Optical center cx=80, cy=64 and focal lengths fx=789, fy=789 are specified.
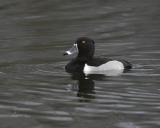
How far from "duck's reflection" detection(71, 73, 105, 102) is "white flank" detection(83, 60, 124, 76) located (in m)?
0.18

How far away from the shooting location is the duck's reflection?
1076cm

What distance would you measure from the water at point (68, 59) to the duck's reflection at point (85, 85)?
1cm

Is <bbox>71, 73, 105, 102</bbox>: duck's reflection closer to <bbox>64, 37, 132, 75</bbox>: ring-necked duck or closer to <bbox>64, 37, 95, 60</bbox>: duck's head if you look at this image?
<bbox>64, 37, 132, 75</bbox>: ring-necked duck

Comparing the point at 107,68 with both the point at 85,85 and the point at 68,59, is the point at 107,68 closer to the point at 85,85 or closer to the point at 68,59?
the point at 85,85

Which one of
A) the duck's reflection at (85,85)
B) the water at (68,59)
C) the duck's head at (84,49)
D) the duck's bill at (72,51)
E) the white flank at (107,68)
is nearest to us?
the water at (68,59)

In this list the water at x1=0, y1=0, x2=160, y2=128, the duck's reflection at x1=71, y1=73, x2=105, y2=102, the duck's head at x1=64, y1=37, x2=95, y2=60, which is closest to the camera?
the water at x1=0, y1=0, x2=160, y2=128

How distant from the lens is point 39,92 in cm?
1087

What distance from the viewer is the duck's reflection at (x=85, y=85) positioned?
35.3 feet

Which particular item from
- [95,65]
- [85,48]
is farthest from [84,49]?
[95,65]

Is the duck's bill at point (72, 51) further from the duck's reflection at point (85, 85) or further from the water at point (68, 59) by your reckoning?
the duck's reflection at point (85, 85)

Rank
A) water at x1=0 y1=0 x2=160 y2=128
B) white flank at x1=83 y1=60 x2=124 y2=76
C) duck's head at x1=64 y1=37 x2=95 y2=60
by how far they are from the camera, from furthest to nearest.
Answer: duck's head at x1=64 y1=37 x2=95 y2=60 → white flank at x1=83 y1=60 x2=124 y2=76 → water at x1=0 y1=0 x2=160 y2=128

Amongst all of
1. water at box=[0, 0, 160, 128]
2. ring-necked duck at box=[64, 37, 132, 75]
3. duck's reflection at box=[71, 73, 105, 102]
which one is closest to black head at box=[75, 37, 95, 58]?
ring-necked duck at box=[64, 37, 132, 75]

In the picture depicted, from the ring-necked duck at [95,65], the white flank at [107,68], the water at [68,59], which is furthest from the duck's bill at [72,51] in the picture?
the white flank at [107,68]

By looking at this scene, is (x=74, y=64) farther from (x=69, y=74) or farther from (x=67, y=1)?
(x=67, y=1)
